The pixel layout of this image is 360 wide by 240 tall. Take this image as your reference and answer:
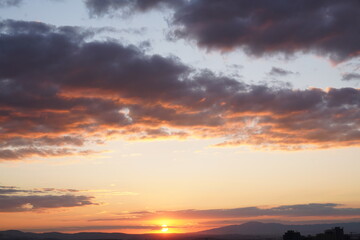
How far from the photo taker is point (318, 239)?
305 ft

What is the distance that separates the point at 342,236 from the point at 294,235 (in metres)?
9.78

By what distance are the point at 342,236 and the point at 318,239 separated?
5.24m

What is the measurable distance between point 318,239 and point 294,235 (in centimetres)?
584

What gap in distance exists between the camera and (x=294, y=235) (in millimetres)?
91500

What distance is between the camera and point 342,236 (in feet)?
295
